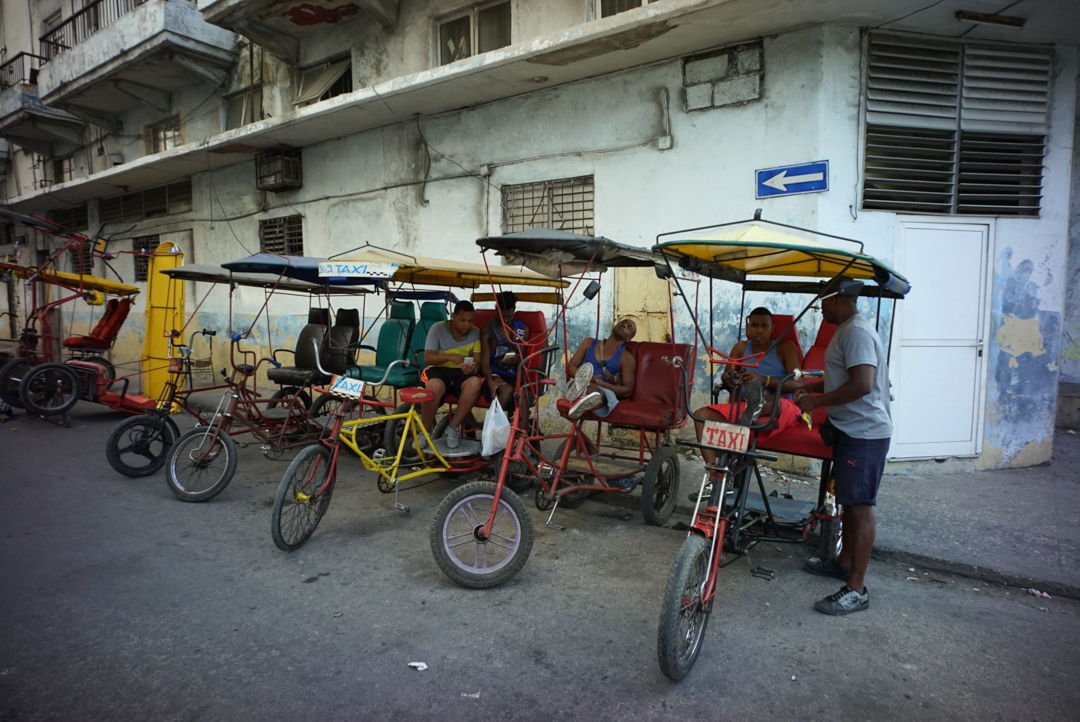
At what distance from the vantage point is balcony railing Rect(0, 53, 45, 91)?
634 inches

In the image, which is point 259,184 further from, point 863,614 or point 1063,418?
point 1063,418

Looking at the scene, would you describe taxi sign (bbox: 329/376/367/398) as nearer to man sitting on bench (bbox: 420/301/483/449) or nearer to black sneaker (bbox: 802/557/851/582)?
man sitting on bench (bbox: 420/301/483/449)

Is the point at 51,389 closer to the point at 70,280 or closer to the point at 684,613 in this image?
the point at 70,280

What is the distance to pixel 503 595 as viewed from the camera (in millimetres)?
3689

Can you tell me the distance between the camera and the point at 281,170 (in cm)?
1117

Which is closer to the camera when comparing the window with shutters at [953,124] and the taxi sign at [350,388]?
the taxi sign at [350,388]

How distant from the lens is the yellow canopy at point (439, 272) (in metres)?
5.50

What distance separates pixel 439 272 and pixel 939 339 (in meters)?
5.31

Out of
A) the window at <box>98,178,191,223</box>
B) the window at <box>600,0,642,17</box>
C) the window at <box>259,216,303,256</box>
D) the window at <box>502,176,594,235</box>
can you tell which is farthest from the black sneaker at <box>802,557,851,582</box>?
the window at <box>98,178,191,223</box>

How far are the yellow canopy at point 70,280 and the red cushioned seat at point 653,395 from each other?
26.8 feet

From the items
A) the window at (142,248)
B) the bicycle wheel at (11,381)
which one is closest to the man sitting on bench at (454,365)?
the bicycle wheel at (11,381)

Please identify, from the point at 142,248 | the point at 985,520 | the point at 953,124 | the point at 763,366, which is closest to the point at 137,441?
the point at 763,366

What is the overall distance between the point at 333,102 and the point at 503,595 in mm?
8231

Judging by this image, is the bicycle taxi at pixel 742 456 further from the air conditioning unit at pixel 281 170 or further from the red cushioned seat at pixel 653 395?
the air conditioning unit at pixel 281 170
